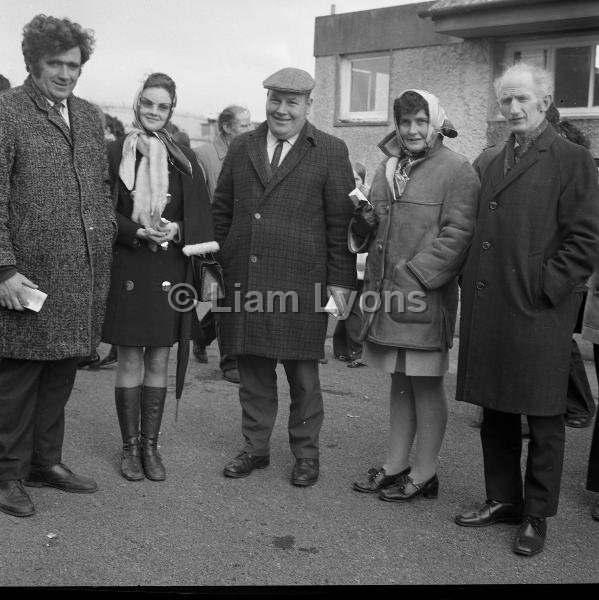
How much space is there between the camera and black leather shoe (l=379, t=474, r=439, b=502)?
13.7ft

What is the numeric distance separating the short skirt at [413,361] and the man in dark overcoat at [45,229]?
1.35 metres

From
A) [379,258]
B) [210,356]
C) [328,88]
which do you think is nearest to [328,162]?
[379,258]

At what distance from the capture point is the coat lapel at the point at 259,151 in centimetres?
435

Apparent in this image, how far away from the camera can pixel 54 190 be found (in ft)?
12.3

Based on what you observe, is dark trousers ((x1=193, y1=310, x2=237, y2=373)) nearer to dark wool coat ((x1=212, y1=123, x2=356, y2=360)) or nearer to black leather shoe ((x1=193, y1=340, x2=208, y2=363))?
black leather shoe ((x1=193, y1=340, x2=208, y2=363))

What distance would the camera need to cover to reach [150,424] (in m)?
4.41

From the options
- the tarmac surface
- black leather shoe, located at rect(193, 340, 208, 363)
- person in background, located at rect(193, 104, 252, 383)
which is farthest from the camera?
black leather shoe, located at rect(193, 340, 208, 363)

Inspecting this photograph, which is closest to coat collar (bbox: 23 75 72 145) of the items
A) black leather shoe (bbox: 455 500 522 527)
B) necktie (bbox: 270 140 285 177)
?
necktie (bbox: 270 140 285 177)

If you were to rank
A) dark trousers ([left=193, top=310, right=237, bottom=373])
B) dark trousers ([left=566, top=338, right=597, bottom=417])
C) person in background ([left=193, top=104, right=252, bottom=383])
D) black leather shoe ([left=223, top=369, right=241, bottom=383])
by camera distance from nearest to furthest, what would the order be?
dark trousers ([left=566, top=338, right=597, bottom=417]) → dark trousers ([left=193, top=310, right=237, bottom=373]) → black leather shoe ([left=223, top=369, right=241, bottom=383]) → person in background ([left=193, top=104, right=252, bottom=383])

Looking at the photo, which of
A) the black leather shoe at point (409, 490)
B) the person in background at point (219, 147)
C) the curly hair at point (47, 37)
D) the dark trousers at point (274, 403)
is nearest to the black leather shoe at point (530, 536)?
the black leather shoe at point (409, 490)

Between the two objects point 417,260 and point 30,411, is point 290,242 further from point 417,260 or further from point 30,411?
point 30,411

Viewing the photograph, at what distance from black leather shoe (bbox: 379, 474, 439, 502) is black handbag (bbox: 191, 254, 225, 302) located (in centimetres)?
129

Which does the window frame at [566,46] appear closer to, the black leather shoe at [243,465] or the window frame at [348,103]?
the window frame at [348,103]

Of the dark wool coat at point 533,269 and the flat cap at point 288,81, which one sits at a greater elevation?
the flat cap at point 288,81
